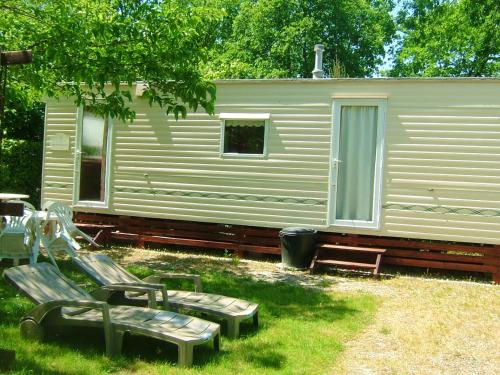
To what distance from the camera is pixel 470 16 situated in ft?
70.0

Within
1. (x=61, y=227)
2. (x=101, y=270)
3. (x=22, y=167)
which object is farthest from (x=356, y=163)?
(x=22, y=167)

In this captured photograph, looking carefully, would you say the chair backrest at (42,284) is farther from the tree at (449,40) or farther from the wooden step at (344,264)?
the tree at (449,40)

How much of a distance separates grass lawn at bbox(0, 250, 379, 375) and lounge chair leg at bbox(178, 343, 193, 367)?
0.05m

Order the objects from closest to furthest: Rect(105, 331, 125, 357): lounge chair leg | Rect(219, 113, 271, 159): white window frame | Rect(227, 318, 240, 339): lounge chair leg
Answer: Rect(105, 331, 125, 357): lounge chair leg, Rect(227, 318, 240, 339): lounge chair leg, Rect(219, 113, 271, 159): white window frame

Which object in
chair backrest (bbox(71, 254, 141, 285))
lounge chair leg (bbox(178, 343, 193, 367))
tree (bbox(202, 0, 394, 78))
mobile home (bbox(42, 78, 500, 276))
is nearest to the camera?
lounge chair leg (bbox(178, 343, 193, 367))

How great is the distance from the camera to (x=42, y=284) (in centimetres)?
516

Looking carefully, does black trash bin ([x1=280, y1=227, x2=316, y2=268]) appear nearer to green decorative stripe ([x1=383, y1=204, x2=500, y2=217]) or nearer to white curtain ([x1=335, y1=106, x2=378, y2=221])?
white curtain ([x1=335, y1=106, x2=378, y2=221])

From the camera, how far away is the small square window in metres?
9.70

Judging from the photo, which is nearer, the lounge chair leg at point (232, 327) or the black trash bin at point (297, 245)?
the lounge chair leg at point (232, 327)

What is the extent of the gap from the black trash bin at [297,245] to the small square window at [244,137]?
151cm

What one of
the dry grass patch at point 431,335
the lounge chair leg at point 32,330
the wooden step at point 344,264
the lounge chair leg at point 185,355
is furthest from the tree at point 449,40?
the lounge chair leg at point 32,330

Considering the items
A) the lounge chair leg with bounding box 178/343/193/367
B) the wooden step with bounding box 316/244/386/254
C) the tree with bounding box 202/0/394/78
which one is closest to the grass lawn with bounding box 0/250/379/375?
the lounge chair leg with bounding box 178/343/193/367

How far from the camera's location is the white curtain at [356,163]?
9031 mm

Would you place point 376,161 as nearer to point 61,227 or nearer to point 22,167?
point 61,227
